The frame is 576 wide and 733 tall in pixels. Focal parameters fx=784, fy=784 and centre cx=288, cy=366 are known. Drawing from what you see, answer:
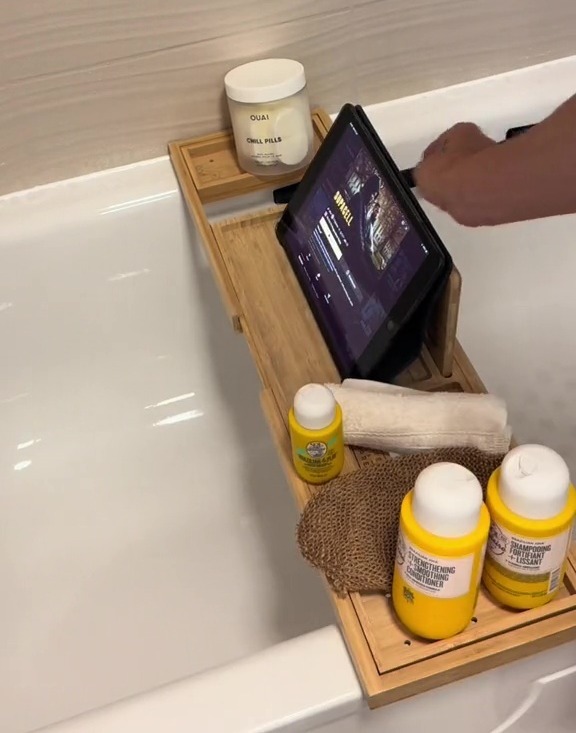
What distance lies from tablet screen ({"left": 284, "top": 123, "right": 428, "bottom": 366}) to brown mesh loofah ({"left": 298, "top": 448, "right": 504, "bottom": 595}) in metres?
0.16

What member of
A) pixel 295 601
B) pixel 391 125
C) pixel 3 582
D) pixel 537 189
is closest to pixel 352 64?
pixel 391 125

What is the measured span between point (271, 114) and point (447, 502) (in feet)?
2.06

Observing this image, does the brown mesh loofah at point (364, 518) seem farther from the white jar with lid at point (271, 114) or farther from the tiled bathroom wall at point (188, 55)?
the tiled bathroom wall at point (188, 55)

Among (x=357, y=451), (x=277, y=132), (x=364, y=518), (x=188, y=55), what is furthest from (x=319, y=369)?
(x=188, y=55)

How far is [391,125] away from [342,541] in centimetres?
70

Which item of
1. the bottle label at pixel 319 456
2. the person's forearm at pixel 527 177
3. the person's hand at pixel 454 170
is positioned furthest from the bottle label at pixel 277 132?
the bottle label at pixel 319 456

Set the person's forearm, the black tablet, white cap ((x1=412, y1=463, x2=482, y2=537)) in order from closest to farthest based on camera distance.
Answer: white cap ((x1=412, y1=463, x2=482, y2=537)) → the person's forearm → the black tablet

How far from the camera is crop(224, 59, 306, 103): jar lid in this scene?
0.98 m

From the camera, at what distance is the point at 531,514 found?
1.84 feet

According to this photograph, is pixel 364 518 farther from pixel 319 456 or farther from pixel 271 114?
pixel 271 114

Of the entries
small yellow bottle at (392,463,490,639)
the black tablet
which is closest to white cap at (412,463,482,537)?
small yellow bottle at (392,463,490,639)

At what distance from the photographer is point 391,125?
1.15 m

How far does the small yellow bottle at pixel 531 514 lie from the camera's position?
21.8 inches

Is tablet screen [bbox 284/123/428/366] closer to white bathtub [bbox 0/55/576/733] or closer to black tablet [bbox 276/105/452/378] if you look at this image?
black tablet [bbox 276/105/452/378]
